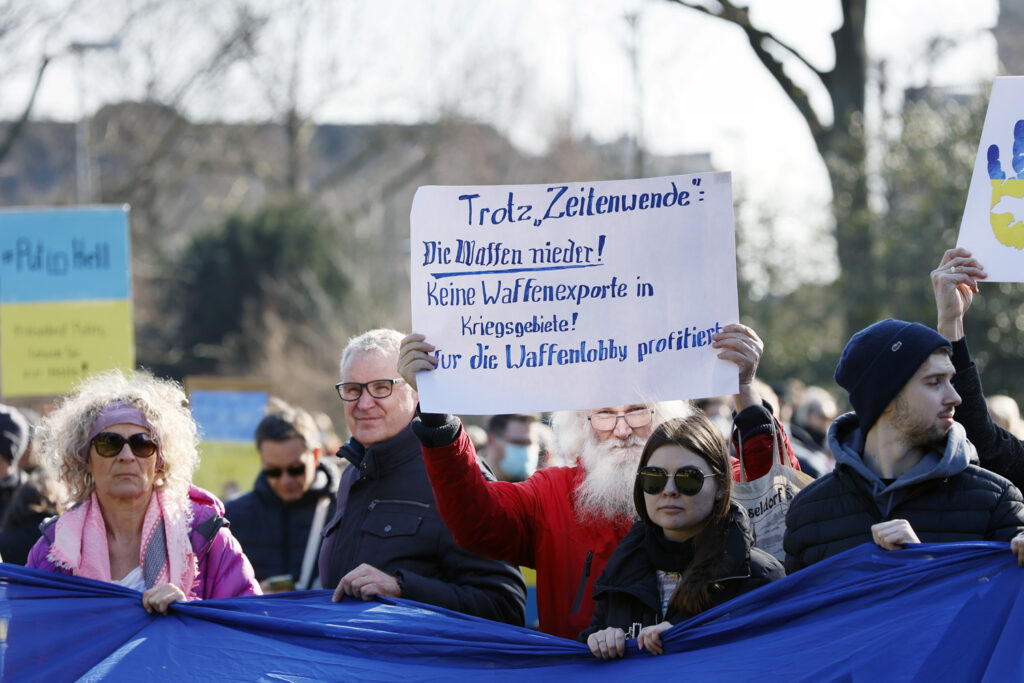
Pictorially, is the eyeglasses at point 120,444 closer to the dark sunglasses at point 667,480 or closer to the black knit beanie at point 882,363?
the dark sunglasses at point 667,480

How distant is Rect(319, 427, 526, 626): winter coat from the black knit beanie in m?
1.25

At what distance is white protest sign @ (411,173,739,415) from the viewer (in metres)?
3.59

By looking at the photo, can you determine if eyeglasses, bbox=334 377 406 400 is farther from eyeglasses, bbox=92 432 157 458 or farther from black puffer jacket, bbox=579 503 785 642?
black puffer jacket, bbox=579 503 785 642

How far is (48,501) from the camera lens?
502 cm

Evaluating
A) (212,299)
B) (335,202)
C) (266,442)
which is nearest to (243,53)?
(212,299)

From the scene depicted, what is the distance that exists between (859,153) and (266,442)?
432 inches

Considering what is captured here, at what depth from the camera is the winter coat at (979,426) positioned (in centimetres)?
360

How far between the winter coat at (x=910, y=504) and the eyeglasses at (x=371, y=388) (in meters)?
1.49

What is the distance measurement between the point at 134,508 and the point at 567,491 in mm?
1328

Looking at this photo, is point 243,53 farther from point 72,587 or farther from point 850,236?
point 72,587

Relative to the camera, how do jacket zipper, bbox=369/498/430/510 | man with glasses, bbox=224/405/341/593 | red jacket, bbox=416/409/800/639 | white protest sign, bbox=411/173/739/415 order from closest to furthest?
1. white protest sign, bbox=411/173/739/415
2. red jacket, bbox=416/409/800/639
3. jacket zipper, bbox=369/498/430/510
4. man with glasses, bbox=224/405/341/593

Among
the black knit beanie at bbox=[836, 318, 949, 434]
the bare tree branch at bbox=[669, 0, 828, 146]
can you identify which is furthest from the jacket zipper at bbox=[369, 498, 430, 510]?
the bare tree branch at bbox=[669, 0, 828, 146]

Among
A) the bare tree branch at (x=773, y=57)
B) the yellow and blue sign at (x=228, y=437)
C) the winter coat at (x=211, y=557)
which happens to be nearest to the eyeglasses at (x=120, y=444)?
the winter coat at (x=211, y=557)

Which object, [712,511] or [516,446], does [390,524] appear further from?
[516,446]
